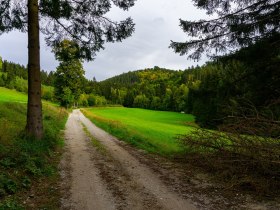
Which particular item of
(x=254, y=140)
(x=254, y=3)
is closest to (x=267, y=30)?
(x=254, y=3)

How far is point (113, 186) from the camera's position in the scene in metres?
8.10

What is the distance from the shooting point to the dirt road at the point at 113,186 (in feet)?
21.9

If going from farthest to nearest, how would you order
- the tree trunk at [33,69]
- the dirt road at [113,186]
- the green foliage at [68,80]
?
the green foliage at [68,80] → the tree trunk at [33,69] → the dirt road at [113,186]

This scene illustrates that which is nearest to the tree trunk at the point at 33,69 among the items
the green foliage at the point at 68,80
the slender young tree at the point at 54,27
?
the slender young tree at the point at 54,27

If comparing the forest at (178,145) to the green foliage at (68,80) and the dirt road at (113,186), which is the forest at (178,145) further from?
the green foliage at (68,80)

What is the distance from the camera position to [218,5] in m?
11.8

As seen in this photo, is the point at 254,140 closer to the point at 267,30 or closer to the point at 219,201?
the point at 219,201

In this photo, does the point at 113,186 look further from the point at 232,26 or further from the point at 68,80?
the point at 68,80

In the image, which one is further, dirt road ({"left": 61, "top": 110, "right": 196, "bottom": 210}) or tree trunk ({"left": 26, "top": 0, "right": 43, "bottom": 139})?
tree trunk ({"left": 26, "top": 0, "right": 43, "bottom": 139})

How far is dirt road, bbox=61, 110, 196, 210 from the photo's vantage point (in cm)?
668

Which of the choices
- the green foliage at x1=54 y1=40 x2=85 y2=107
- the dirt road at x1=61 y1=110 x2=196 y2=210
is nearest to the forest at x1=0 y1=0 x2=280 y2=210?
the dirt road at x1=61 y1=110 x2=196 y2=210

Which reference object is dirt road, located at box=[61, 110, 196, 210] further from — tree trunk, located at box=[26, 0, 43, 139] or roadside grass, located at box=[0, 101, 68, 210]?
tree trunk, located at box=[26, 0, 43, 139]

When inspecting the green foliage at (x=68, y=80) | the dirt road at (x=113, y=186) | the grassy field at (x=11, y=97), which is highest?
→ the green foliage at (x=68, y=80)

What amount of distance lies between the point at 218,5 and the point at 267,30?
2.09 meters
